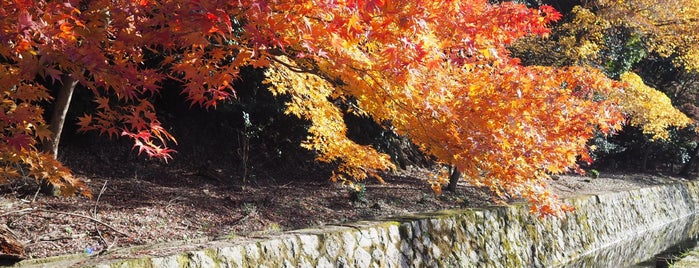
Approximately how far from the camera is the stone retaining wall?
A: 508 centimetres

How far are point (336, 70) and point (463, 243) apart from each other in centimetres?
364

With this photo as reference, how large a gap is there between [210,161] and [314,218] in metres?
4.45

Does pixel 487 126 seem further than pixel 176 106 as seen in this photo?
No

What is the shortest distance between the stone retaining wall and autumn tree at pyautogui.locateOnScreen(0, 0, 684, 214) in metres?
0.98

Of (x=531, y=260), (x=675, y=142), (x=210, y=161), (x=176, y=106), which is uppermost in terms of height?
(x=675, y=142)

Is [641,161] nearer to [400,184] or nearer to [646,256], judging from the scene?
[646,256]

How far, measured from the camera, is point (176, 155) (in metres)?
11.1

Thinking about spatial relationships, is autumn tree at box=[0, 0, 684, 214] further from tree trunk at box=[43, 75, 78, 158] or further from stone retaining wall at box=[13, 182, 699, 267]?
stone retaining wall at box=[13, 182, 699, 267]

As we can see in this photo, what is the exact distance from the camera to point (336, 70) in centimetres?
577

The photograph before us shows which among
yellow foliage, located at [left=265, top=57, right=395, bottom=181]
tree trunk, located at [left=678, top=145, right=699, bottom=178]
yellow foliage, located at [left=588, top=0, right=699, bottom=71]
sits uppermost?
yellow foliage, located at [left=588, top=0, right=699, bottom=71]

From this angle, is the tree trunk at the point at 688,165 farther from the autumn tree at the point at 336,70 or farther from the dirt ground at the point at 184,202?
the autumn tree at the point at 336,70

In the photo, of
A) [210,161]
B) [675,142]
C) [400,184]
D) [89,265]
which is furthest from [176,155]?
[675,142]

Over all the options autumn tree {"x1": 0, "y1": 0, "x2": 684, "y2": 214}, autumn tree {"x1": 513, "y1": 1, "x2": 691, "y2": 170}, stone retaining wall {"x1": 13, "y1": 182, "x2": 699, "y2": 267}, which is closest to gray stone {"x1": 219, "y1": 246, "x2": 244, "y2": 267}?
stone retaining wall {"x1": 13, "y1": 182, "x2": 699, "y2": 267}

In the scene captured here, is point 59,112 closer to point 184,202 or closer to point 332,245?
point 184,202
